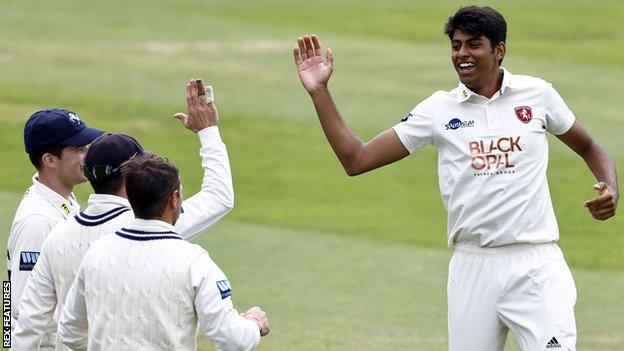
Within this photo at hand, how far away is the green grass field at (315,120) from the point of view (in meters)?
11.7

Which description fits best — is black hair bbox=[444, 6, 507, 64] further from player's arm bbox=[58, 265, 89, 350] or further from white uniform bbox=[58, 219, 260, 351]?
player's arm bbox=[58, 265, 89, 350]

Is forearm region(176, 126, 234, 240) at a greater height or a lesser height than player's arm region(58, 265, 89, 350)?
greater

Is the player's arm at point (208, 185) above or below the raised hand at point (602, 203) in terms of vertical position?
above

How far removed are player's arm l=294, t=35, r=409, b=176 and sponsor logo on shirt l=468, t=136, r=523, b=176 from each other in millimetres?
439

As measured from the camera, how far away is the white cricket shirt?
631 cm

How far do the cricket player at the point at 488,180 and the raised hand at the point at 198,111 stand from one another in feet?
1.99

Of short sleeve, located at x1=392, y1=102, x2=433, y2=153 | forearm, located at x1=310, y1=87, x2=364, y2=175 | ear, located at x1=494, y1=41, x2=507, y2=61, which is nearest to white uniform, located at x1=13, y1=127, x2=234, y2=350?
forearm, located at x1=310, y1=87, x2=364, y2=175

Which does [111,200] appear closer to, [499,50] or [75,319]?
[75,319]

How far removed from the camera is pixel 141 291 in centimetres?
496

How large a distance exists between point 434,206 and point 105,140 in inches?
423

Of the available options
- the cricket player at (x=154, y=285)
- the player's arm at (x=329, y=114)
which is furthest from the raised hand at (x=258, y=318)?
the player's arm at (x=329, y=114)

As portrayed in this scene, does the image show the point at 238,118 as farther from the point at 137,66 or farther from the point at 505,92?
the point at 505,92

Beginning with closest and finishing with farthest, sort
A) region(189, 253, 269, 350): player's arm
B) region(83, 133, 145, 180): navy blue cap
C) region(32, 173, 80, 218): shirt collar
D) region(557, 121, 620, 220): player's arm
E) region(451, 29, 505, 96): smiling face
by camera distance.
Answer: region(189, 253, 269, 350): player's arm
region(83, 133, 145, 180): navy blue cap
region(32, 173, 80, 218): shirt collar
region(451, 29, 505, 96): smiling face
region(557, 121, 620, 220): player's arm

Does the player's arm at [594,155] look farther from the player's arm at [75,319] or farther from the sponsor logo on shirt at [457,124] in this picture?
the player's arm at [75,319]
